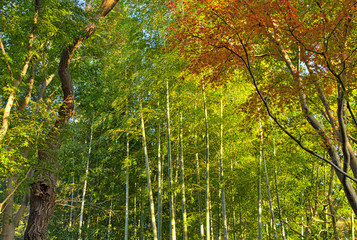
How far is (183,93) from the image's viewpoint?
20.0 ft

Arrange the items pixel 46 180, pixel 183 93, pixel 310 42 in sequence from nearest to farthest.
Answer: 1. pixel 310 42
2. pixel 46 180
3. pixel 183 93

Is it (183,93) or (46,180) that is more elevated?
(183,93)

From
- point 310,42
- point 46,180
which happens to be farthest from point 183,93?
point 310,42

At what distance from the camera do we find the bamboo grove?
8.81ft

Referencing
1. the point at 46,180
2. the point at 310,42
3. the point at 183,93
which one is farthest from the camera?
the point at 183,93

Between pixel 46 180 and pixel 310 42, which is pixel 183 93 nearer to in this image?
pixel 46 180

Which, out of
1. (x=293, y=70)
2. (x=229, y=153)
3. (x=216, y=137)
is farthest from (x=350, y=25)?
(x=229, y=153)

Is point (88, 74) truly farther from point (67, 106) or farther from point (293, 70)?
point (293, 70)

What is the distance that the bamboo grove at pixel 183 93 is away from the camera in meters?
2.69

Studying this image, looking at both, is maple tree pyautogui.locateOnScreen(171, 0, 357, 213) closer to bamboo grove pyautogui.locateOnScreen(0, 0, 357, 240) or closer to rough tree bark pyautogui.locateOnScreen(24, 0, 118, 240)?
bamboo grove pyautogui.locateOnScreen(0, 0, 357, 240)

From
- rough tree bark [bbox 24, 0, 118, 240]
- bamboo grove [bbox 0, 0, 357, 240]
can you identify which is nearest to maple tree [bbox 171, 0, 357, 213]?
bamboo grove [bbox 0, 0, 357, 240]

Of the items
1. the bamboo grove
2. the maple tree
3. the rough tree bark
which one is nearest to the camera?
the maple tree

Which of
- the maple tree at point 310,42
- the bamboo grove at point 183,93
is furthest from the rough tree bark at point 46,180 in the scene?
the maple tree at point 310,42

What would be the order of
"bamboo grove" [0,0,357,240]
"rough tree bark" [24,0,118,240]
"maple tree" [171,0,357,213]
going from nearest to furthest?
"maple tree" [171,0,357,213] → "bamboo grove" [0,0,357,240] → "rough tree bark" [24,0,118,240]
